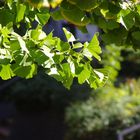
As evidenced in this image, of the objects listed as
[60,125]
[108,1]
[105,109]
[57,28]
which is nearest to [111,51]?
[105,109]

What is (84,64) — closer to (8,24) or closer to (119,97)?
(8,24)

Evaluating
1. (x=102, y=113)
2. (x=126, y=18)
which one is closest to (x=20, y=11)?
(x=126, y=18)

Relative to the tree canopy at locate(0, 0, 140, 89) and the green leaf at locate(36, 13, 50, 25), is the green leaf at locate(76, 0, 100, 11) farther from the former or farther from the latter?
the green leaf at locate(36, 13, 50, 25)

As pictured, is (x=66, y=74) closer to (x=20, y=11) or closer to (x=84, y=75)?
(x=84, y=75)

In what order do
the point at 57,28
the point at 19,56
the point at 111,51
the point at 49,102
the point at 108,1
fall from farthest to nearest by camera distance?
the point at 49,102 < the point at 111,51 < the point at 57,28 < the point at 108,1 < the point at 19,56

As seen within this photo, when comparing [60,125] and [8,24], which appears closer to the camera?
[8,24]

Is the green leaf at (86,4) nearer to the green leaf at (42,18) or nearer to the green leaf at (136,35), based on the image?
the green leaf at (42,18)
